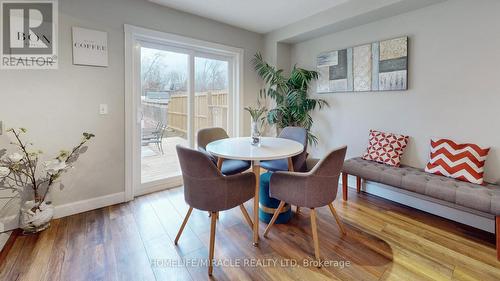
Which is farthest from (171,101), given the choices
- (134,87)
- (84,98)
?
(84,98)

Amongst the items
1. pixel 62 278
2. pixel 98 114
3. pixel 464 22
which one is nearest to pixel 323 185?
pixel 62 278

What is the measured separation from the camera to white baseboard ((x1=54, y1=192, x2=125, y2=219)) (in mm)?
2420

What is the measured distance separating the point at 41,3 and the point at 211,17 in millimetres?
1833

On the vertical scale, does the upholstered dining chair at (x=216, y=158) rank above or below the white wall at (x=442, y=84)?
below

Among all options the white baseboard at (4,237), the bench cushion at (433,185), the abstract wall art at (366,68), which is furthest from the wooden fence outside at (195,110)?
the bench cushion at (433,185)

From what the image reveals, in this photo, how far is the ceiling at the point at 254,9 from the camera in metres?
2.82

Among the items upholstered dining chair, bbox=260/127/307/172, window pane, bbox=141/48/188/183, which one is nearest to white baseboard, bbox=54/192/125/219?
window pane, bbox=141/48/188/183

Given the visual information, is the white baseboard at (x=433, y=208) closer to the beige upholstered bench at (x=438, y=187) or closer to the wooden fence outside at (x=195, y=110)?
the beige upholstered bench at (x=438, y=187)

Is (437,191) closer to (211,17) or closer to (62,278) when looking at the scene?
(62,278)

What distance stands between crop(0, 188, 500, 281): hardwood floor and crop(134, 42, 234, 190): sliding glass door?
0.81 meters

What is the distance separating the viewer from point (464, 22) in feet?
7.48

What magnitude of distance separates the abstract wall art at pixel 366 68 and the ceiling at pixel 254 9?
65 centimetres

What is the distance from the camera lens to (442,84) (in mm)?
2447

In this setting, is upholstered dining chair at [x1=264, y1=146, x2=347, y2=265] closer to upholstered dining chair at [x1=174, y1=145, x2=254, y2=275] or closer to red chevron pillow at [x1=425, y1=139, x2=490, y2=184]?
upholstered dining chair at [x1=174, y1=145, x2=254, y2=275]
